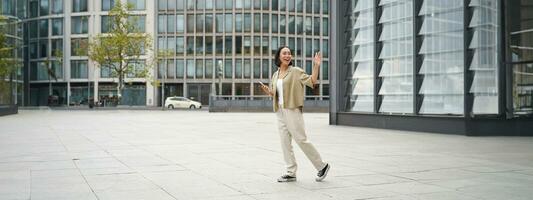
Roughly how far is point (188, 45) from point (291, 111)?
2728 inches

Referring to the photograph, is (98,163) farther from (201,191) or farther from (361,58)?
(361,58)

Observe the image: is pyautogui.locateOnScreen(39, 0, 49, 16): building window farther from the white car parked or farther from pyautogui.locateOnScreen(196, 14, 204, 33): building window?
the white car parked

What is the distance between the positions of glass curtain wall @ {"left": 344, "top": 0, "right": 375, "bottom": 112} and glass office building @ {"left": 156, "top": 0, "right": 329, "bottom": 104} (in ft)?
171

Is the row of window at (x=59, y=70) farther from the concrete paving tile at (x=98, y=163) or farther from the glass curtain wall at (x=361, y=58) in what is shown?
the concrete paving tile at (x=98, y=163)

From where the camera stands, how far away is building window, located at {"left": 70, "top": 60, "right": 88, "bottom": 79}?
75.5 m

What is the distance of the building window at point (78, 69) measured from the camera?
75.5m

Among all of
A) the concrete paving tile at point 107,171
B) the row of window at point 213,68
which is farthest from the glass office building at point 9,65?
the row of window at point 213,68

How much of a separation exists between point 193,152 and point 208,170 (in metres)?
2.84

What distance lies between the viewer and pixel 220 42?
74.8 metres

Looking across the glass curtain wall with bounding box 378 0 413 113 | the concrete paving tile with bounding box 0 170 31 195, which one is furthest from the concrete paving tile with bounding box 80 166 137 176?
the glass curtain wall with bounding box 378 0 413 113

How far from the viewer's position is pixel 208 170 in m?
8.43

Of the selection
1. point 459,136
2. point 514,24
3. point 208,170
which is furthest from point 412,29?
point 208,170

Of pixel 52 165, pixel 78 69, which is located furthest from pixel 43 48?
pixel 52 165

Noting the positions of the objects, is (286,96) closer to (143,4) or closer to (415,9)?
(415,9)
